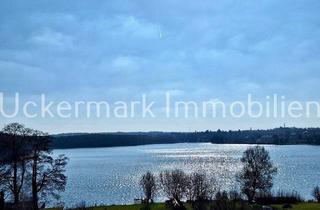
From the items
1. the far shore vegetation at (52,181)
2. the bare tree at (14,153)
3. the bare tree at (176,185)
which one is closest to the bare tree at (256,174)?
the far shore vegetation at (52,181)

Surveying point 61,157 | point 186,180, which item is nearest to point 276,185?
point 186,180

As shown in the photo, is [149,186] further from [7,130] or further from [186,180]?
[7,130]

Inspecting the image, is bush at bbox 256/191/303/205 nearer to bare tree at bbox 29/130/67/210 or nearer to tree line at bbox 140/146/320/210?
tree line at bbox 140/146/320/210

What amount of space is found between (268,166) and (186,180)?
9.43 m

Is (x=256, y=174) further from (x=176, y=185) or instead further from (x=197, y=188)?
(x=176, y=185)

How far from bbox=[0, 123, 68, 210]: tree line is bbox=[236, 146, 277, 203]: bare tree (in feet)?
71.5

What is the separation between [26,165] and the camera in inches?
1561

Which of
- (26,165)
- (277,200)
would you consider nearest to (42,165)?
(26,165)

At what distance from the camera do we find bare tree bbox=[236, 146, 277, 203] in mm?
51844

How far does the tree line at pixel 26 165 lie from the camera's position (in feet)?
121

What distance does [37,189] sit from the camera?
135 ft

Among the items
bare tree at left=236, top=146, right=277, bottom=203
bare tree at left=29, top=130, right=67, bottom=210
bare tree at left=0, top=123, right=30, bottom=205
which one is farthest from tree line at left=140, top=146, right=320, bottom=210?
bare tree at left=0, top=123, right=30, bottom=205

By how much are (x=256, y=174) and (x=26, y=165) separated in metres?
25.5

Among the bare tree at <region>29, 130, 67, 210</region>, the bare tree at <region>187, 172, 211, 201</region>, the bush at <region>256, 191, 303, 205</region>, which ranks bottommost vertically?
the bush at <region>256, 191, 303, 205</region>
